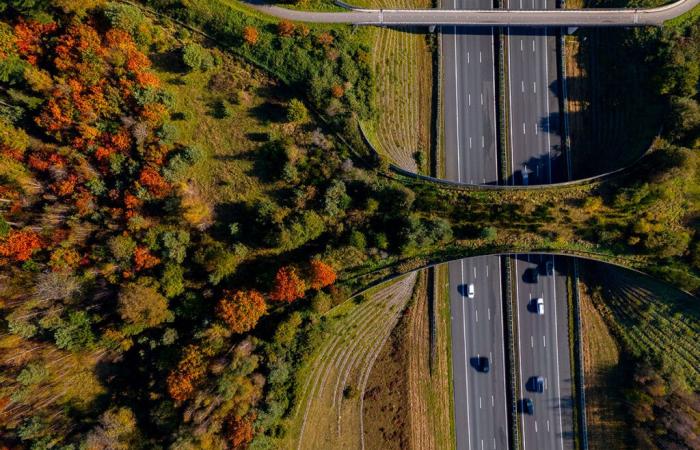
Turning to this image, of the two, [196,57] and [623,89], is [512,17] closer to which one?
[623,89]

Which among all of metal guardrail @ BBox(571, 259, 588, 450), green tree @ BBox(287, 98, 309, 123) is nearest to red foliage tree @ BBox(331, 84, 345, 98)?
green tree @ BBox(287, 98, 309, 123)

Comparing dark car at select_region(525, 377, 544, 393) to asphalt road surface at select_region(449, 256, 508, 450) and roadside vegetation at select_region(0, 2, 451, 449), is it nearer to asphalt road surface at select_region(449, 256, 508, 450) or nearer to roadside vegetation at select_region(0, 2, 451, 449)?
asphalt road surface at select_region(449, 256, 508, 450)

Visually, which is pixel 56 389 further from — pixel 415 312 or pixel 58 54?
pixel 415 312

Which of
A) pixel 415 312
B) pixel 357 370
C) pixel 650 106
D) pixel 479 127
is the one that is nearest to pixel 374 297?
pixel 415 312

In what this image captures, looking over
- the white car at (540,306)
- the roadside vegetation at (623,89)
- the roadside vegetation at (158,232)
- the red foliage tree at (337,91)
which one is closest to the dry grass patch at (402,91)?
the red foliage tree at (337,91)

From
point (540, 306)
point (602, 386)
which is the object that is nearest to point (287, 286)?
point (540, 306)

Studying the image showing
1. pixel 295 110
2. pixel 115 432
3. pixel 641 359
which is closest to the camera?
pixel 115 432
